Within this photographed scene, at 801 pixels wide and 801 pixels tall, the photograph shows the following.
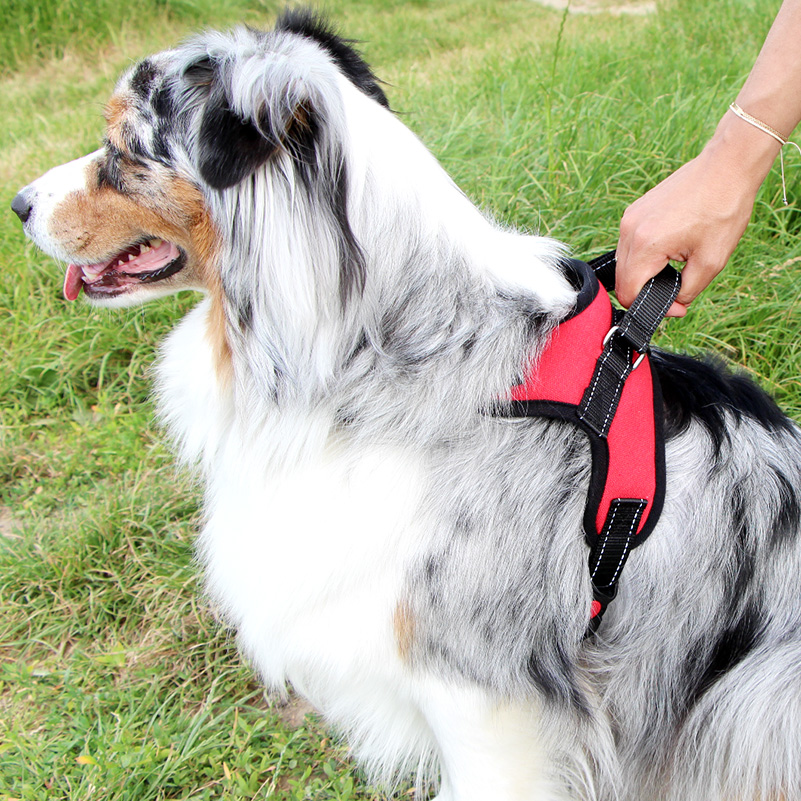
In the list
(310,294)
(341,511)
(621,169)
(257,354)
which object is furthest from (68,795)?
(621,169)

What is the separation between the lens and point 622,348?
1.67m

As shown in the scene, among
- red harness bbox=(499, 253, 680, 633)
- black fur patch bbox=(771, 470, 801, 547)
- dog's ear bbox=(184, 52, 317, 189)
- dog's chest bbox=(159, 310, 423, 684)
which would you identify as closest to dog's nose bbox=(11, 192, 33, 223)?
dog's chest bbox=(159, 310, 423, 684)

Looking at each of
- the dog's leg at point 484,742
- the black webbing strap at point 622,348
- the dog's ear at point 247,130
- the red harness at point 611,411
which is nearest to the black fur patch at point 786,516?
the red harness at point 611,411

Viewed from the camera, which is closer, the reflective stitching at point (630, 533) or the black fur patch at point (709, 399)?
the reflective stitching at point (630, 533)

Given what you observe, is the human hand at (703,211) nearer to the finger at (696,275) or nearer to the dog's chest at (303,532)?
the finger at (696,275)

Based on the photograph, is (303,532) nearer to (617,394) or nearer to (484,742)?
(484,742)

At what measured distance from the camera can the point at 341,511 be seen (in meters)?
1.66

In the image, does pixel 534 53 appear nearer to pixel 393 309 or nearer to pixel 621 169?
pixel 621 169

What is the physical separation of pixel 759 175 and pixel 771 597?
3.14 feet

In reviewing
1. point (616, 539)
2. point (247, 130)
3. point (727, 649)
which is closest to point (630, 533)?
point (616, 539)

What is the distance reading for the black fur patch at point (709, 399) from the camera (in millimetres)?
1774

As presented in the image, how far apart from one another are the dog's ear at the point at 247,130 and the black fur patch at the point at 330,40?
0.41 meters

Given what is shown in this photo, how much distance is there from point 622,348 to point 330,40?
42.9 inches

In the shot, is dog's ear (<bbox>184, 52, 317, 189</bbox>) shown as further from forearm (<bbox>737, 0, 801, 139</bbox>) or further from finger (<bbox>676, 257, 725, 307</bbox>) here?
forearm (<bbox>737, 0, 801, 139</bbox>)
